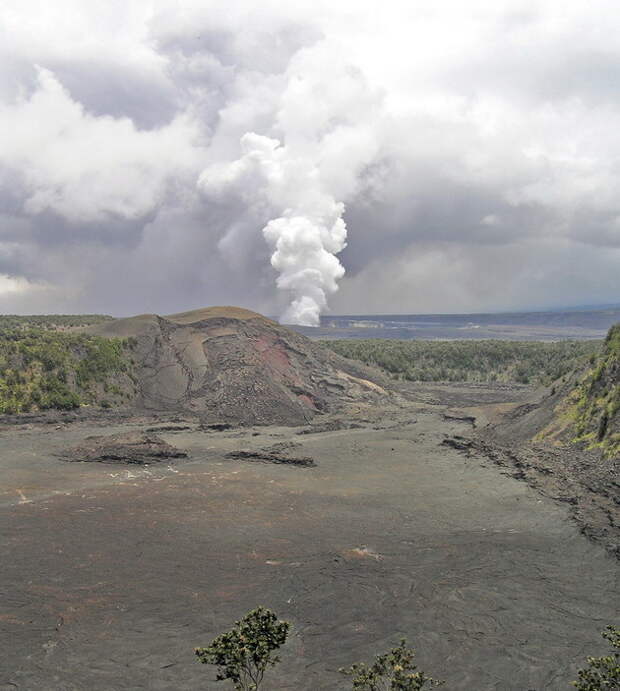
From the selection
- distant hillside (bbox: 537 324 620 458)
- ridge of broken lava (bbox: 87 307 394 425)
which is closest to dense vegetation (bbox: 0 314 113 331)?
ridge of broken lava (bbox: 87 307 394 425)

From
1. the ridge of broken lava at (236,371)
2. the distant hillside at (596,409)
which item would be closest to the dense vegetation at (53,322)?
the ridge of broken lava at (236,371)

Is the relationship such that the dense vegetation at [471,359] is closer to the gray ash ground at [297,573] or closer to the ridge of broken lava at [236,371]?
the ridge of broken lava at [236,371]

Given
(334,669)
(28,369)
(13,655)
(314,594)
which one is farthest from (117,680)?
(28,369)

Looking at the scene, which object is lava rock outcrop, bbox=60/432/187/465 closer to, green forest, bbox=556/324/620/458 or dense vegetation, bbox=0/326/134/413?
dense vegetation, bbox=0/326/134/413

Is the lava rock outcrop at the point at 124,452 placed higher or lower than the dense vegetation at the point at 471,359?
lower

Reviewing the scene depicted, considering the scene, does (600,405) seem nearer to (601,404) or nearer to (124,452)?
(601,404)

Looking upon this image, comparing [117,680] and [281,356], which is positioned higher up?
[281,356]

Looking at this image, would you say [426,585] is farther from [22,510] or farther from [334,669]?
[22,510]
